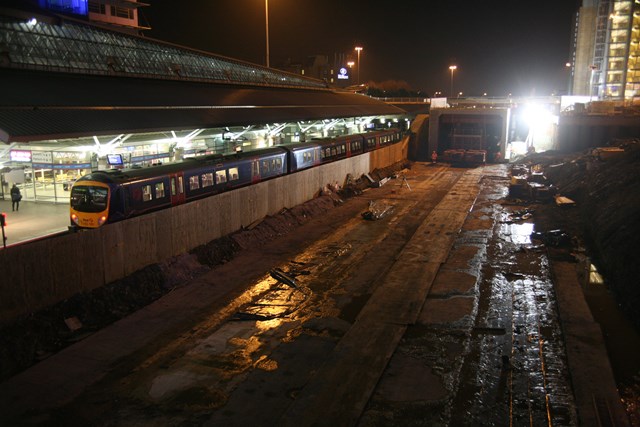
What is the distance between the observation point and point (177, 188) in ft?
58.3

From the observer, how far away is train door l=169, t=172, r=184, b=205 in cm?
1756

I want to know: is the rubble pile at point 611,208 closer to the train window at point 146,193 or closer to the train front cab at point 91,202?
the train window at point 146,193

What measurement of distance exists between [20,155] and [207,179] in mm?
6335

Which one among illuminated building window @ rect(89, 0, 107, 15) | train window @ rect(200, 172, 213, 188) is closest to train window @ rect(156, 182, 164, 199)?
train window @ rect(200, 172, 213, 188)

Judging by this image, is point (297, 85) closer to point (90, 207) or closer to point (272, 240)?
point (272, 240)

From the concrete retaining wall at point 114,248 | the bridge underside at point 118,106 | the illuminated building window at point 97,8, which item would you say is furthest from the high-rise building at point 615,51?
the concrete retaining wall at point 114,248

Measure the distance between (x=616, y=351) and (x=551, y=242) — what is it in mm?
8307

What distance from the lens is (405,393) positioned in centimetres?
883

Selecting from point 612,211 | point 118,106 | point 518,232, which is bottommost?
point 518,232

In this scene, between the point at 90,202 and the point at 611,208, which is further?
the point at 611,208

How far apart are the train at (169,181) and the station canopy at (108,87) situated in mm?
1716

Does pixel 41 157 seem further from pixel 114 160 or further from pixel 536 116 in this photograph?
pixel 536 116

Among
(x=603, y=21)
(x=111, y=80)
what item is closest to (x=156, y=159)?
(x=111, y=80)

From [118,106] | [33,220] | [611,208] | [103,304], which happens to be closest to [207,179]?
[118,106]
